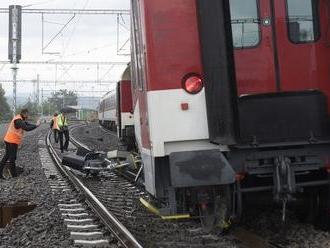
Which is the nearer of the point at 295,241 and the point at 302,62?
the point at 302,62

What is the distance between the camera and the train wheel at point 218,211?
576 cm

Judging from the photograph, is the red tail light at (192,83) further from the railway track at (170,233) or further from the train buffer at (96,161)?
the train buffer at (96,161)

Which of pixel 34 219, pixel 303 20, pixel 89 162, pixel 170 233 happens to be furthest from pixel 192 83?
pixel 89 162

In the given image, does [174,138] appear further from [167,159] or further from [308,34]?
[308,34]

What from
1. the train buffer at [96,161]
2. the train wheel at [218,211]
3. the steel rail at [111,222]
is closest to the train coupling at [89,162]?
the train buffer at [96,161]

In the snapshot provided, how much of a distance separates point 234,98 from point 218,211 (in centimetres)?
117

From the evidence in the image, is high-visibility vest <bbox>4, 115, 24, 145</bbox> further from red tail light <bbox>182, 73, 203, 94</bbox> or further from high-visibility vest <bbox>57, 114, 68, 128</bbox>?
red tail light <bbox>182, 73, 203, 94</bbox>

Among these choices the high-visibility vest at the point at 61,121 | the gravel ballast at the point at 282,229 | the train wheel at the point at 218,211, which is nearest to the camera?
the train wheel at the point at 218,211

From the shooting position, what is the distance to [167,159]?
586 centimetres

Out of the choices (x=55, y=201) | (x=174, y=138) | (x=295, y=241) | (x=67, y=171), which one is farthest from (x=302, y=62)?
(x=67, y=171)

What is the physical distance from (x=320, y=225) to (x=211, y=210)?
4.19 ft

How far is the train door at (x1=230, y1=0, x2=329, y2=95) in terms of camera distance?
5820 mm

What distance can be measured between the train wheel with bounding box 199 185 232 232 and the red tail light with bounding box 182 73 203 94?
96 cm

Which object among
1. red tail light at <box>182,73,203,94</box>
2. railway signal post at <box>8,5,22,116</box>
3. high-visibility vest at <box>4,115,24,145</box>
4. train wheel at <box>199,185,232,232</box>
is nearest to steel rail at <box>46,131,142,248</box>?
train wheel at <box>199,185,232,232</box>
